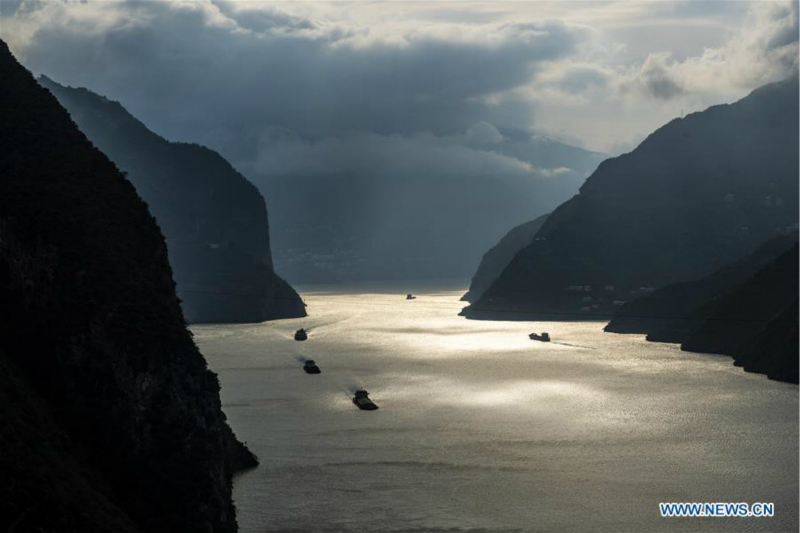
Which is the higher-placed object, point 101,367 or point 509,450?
point 101,367

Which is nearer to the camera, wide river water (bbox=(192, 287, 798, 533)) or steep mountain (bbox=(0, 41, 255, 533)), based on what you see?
steep mountain (bbox=(0, 41, 255, 533))

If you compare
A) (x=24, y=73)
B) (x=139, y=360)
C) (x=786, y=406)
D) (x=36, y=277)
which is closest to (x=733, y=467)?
(x=786, y=406)

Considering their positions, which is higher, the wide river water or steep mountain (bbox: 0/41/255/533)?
steep mountain (bbox: 0/41/255/533)

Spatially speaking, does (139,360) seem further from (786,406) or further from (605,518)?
(786,406)

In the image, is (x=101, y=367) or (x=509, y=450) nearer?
(x=101, y=367)
